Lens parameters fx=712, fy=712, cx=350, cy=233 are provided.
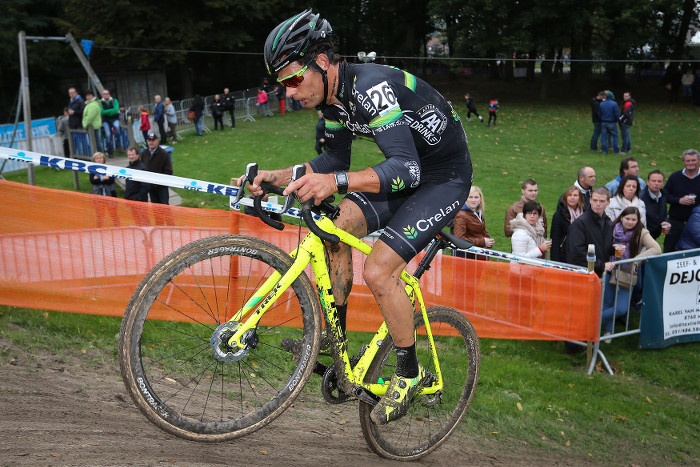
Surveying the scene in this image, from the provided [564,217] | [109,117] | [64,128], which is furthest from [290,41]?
[109,117]

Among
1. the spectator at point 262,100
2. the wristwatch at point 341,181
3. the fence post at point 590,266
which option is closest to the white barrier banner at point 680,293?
the fence post at point 590,266

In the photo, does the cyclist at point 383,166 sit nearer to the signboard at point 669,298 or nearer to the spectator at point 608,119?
the signboard at point 669,298

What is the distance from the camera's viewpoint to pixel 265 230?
836cm

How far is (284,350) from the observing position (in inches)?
207

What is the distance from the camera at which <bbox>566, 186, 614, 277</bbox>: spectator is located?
377 inches

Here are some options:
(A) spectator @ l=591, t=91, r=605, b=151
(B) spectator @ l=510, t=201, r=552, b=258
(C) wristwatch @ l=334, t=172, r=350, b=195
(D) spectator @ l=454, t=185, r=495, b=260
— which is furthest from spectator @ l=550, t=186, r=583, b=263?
(A) spectator @ l=591, t=91, r=605, b=151

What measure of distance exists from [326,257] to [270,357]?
3.27 m

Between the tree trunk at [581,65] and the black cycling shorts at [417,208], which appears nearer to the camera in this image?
the black cycling shorts at [417,208]

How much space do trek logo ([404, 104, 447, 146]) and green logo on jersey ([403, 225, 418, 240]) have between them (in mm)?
565

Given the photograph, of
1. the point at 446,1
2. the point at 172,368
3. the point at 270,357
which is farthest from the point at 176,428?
the point at 446,1

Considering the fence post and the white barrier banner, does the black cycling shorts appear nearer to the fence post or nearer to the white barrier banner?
the fence post

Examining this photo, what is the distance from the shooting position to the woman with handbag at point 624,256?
31.3 feet

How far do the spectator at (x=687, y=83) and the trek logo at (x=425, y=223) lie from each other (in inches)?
1620

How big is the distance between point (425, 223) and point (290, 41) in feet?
4.54
